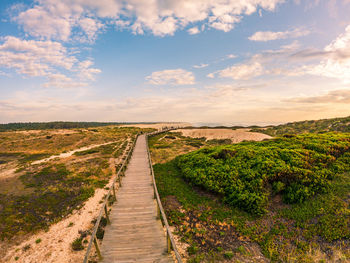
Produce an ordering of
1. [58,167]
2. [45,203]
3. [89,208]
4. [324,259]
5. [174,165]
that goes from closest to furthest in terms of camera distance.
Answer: [324,259] < [89,208] < [45,203] < [174,165] < [58,167]

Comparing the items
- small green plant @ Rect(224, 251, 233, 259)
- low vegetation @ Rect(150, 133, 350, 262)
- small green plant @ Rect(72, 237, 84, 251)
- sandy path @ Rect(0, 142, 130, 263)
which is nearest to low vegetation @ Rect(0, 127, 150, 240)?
sandy path @ Rect(0, 142, 130, 263)

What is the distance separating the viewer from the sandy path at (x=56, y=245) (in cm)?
730

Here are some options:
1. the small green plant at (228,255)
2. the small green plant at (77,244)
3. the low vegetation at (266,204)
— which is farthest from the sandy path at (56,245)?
the small green plant at (228,255)

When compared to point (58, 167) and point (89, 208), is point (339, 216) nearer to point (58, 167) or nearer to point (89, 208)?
point (89, 208)

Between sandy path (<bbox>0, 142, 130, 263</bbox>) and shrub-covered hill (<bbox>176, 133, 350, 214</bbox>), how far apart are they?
26.1ft

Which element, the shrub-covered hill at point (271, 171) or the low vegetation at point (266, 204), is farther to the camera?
the shrub-covered hill at point (271, 171)

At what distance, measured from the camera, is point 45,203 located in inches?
468

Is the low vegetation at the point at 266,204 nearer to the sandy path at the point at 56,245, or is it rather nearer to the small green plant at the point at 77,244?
the small green plant at the point at 77,244

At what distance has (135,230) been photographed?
7.52 meters

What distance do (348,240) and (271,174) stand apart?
4138mm

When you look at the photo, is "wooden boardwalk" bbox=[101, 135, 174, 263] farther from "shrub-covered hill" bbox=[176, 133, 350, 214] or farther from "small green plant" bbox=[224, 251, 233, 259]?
"shrub-covered hill" bbox=[176, 133, 350, 214]

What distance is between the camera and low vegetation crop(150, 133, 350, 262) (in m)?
6.95

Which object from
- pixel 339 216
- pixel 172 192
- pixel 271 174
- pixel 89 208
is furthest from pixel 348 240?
pixel 89 208

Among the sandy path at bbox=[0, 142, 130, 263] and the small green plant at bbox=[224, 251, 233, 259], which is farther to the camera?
the sandy path at bbox=[0, 142, 130, 263]
